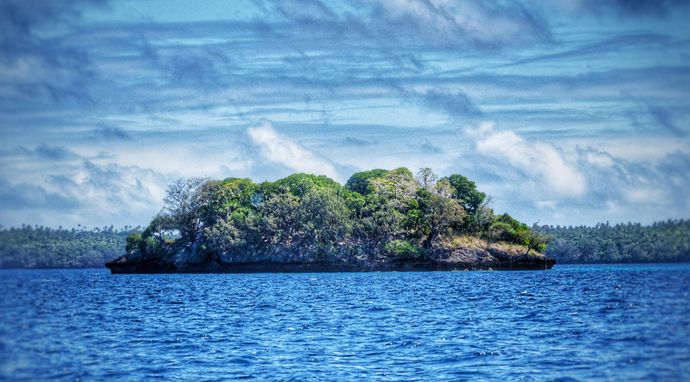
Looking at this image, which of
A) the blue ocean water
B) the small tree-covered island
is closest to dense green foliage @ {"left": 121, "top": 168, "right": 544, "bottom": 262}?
the small tree-covered island

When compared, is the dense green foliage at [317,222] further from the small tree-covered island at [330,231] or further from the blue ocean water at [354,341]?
the blue ocean water at [354,341]

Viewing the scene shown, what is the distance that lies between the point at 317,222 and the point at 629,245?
5110 centimetres

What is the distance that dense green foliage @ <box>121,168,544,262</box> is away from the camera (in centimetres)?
13325

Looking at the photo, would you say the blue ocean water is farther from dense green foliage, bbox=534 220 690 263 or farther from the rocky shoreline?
the rocky shoreline

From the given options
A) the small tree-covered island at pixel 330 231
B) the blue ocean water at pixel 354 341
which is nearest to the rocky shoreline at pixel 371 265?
the small tree-covered island at pixel 330 231

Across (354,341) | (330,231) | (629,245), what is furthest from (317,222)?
(354,341)

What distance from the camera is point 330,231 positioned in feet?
436

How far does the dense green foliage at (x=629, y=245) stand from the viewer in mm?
32469

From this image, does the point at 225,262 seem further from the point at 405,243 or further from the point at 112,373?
the point at 112,373

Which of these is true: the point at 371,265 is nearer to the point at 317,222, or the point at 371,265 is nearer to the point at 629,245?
the point at 317,222

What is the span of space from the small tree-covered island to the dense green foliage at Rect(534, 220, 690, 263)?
13.7 m

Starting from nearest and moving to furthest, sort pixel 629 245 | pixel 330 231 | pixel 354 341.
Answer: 1. pixel 354 341
2. pixel 629 245
3. pixel 330 231

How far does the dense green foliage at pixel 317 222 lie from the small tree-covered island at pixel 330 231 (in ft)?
0.54

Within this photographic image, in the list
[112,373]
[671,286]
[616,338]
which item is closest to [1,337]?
[112,373]
